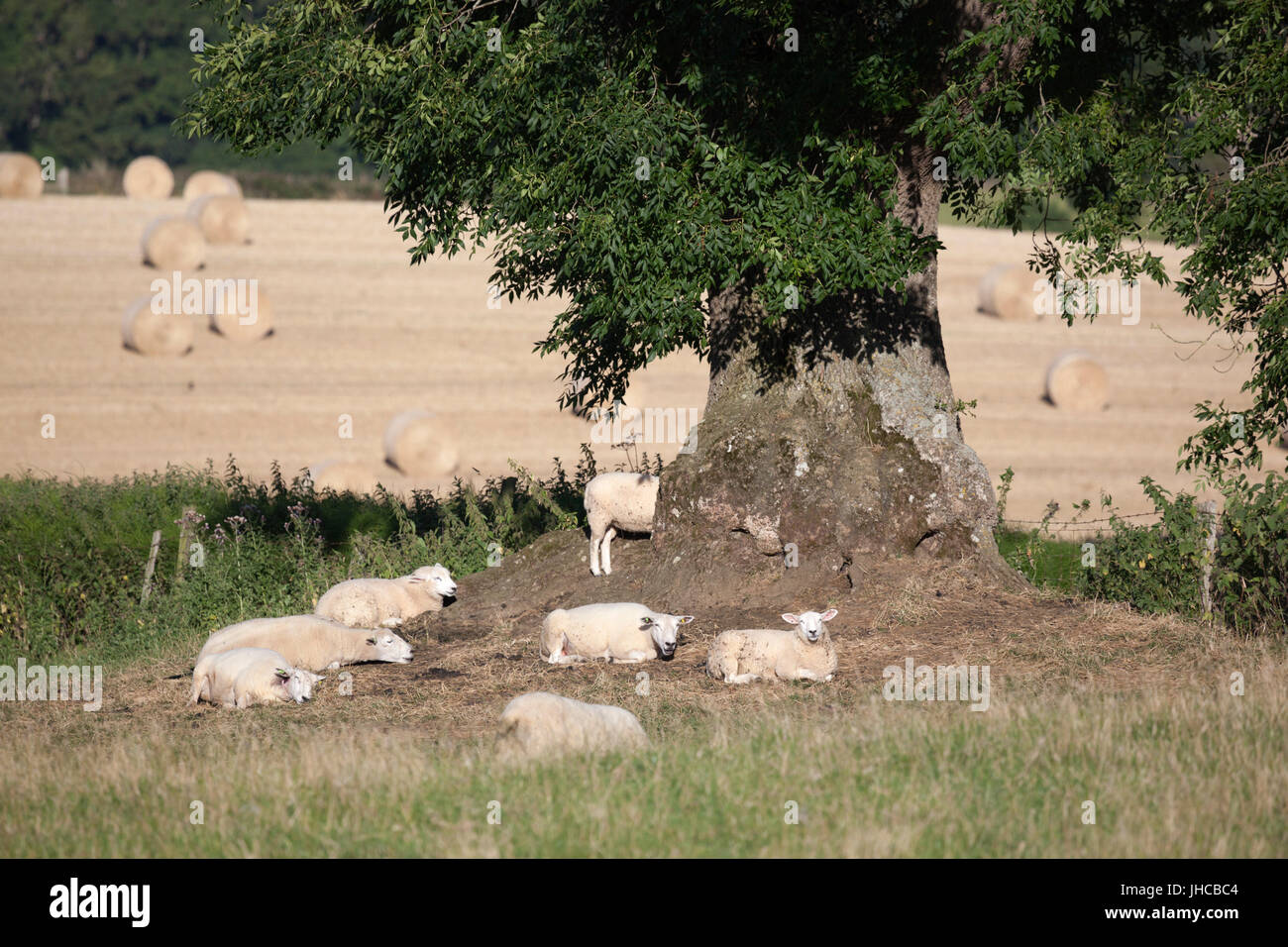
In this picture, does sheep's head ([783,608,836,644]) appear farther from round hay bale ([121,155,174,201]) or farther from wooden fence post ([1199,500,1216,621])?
round hay bale ([121,155,174,201])

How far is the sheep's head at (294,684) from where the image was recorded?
11805 millimetres

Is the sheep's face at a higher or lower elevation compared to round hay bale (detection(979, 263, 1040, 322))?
lower

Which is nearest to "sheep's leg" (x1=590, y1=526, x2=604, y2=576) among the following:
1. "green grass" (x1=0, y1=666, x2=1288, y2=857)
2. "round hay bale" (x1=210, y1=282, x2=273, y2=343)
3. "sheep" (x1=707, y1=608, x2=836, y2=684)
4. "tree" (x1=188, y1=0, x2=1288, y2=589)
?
"tree" (x1=188, y1=0, x2=1288, y2=589)

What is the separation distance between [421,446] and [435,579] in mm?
13318

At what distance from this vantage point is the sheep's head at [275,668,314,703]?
38.7ft

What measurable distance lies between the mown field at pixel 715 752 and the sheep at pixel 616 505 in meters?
0.34

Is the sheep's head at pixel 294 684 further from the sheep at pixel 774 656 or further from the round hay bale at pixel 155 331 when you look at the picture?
the round hay bale at pixel 155 331

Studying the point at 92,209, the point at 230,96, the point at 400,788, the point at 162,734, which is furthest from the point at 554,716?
the point at 92,209

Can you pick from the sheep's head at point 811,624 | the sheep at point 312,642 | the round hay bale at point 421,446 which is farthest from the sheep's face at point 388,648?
the round hay bale at point 421,446

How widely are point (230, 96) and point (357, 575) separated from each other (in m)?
6.80

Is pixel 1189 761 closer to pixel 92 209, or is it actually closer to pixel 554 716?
pixel 554 716

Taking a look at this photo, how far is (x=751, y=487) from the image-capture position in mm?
14711

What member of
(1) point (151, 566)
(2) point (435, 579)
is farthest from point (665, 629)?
(1) point (151, 566)

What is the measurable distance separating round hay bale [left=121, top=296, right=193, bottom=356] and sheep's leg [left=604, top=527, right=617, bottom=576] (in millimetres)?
21126
